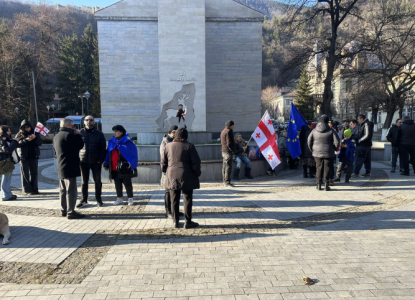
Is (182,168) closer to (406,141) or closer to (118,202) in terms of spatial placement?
(118,202)

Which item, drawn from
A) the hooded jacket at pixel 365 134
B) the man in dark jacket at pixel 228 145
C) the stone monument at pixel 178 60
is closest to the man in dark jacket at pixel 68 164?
the man in dark jacket at pixel 228 145

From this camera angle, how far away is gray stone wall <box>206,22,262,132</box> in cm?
2970

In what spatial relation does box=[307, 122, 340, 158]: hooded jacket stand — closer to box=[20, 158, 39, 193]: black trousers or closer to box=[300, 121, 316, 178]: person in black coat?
box=[300, 121, 316, 178]: person in black coat

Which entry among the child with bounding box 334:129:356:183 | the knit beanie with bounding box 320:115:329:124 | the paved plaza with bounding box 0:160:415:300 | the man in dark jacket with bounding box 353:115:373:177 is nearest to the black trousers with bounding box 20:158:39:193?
the paved plaza with bounding box 0:160:415:300

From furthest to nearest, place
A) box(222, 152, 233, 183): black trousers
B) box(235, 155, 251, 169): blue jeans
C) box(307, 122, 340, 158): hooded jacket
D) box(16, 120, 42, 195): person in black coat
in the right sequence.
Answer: box(235, 155, 251, 169): blue jeans
box(222, 152, 233, 183): black trousers
box(16, 120, 42, 195): person in black coat
box(307, 122, 340, 158): hooded jacket

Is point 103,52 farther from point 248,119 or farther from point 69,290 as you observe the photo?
point 69,290

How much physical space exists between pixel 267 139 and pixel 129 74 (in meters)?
21.8

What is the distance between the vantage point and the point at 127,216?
6.34 meters

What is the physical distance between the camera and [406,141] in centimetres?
1059

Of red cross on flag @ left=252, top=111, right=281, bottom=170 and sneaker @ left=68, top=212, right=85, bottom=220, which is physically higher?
red cross on flag @ left=252, top=111, right=281, bottom=170

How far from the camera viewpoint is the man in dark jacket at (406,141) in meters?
10.5

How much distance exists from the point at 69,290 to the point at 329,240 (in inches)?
150

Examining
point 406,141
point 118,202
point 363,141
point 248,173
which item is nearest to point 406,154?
point 406,141

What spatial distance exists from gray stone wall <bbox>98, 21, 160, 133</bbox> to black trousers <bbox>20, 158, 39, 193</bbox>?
65.3ft
